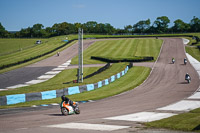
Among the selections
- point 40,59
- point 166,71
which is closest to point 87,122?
point 166,71

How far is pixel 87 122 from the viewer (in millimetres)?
14523

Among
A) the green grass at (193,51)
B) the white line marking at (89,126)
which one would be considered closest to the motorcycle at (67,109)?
the white line marking at (89,126)

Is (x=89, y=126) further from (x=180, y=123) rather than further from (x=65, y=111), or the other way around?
(x=180, y=123)

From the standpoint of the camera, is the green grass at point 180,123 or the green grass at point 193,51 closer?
the green grass at point 180,123

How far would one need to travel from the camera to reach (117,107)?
1978 cm

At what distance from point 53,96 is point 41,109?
5295 mm

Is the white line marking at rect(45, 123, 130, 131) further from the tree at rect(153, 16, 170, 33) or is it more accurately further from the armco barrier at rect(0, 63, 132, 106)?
the tree at rect(153, 16, 170, 33)

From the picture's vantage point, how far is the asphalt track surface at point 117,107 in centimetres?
1394

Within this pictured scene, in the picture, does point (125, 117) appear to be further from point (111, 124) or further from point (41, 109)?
point (41, 109)

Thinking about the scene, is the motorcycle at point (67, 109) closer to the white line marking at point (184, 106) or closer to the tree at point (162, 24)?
the white line marking at point (184, 106)

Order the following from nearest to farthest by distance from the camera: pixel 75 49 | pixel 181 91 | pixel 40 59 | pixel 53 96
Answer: pixel 53 96, pixel 181 91, pixel 40 59, pixel 75 49

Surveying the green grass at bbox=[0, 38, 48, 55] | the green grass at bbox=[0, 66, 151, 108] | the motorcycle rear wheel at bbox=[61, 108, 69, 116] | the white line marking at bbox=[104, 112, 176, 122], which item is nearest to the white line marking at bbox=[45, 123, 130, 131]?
the white line marking at bbox=[104, 112, 176, 122]

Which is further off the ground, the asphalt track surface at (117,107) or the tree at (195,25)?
the tree at (195,25)

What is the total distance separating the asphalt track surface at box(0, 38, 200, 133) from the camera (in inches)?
549
